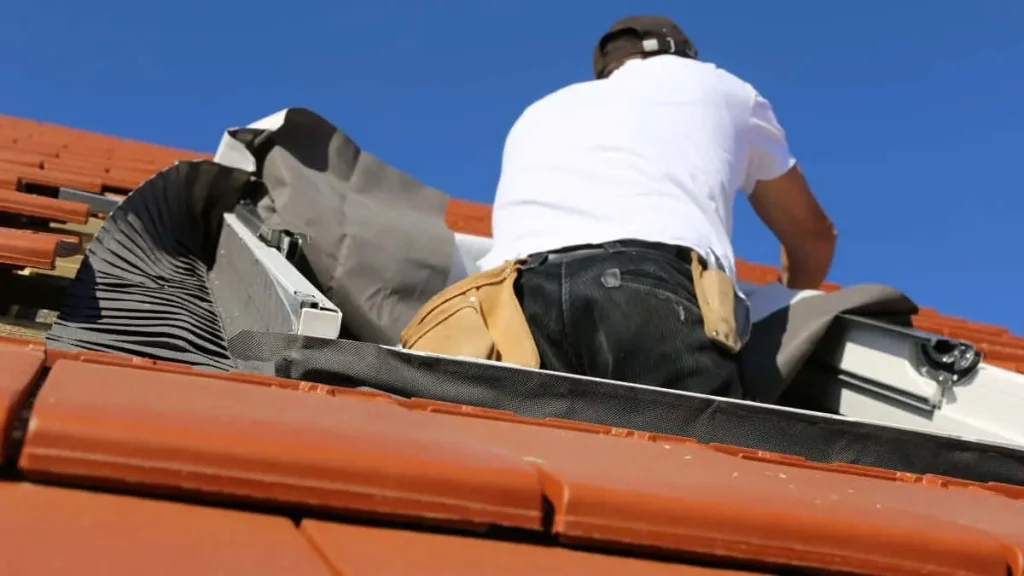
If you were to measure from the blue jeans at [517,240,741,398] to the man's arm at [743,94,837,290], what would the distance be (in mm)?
600

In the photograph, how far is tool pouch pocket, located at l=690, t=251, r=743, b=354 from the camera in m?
1.69

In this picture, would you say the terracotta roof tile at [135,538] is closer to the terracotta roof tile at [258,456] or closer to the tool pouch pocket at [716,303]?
the terracotta roof tile at [258,456]

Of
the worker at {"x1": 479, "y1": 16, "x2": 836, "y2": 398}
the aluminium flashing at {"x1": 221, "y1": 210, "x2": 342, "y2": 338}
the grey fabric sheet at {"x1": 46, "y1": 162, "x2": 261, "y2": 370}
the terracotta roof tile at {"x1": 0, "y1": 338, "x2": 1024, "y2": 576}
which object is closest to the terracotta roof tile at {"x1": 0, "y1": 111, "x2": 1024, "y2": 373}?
the grey fabric sheet at {"x1": 46, "y1": 162, "x2": 261, "y2": 370}

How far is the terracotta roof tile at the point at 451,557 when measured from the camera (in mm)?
601

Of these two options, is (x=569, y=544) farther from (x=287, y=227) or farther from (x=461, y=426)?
(x=287, y=227)

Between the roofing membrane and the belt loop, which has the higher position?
the belt loop

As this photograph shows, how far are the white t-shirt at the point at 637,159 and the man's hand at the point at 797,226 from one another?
0.12 meters

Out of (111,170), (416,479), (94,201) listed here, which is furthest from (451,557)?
(111,170)

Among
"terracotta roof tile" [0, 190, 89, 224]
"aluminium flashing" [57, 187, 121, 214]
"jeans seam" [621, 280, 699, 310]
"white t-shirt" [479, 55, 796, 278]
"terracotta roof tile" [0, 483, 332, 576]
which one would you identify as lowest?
"terracotta roof tile" [0, 483, 332, 576]

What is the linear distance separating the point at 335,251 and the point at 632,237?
762 millimetres

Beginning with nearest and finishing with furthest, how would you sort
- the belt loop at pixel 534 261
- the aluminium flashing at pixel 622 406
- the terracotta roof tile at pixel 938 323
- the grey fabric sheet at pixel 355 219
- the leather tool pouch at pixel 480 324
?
the aluminium flashing at pixel 622 406
the leather tool pouch at pixel 480 324
the belt loop at pixel 534 261
the grey fabric sheet at pixel 355 219
the terracotta roof tile at pixel 938 323

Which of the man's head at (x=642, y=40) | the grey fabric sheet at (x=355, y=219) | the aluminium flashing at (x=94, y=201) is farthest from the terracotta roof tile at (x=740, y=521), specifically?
the aluminium flashing at (x=94, y=201)

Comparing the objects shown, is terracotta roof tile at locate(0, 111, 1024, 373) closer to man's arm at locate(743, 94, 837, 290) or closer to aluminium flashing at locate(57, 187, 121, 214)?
aluminium flashing at locate(57, 187, 121, 214)

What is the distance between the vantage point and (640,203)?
1.87m
